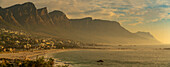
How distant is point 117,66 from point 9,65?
46042mm

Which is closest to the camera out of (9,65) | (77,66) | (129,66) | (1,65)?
(1,65)

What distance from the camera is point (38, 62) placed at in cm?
5291

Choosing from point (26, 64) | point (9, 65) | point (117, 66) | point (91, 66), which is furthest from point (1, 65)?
point (117, 66)

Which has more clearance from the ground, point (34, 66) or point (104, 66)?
point (34, 66)

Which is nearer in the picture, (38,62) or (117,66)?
(38,62)

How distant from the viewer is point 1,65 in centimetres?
5059

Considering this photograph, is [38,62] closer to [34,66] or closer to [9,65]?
[34,66]

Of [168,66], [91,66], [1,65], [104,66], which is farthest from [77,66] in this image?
[168,66]

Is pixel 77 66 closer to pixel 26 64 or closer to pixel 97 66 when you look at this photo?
pixel 97 66

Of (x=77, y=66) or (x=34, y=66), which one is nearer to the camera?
(x=34, y=66)

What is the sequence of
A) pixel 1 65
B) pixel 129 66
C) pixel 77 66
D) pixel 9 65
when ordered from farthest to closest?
1. pixel 129 66
2. pixel 77 66
3. pixel 9 65
4. pixel 1 65

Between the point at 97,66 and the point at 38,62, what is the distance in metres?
30.0

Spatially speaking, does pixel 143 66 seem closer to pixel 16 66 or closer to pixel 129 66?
pixel 129 66

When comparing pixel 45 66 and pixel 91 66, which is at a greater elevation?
pixel 45 66
